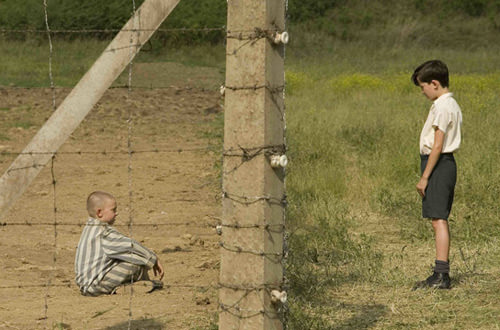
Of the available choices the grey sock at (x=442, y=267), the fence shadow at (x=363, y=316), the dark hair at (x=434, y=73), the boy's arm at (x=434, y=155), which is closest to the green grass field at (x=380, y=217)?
the fence shadow at (x=363, y=316)

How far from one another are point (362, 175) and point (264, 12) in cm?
502

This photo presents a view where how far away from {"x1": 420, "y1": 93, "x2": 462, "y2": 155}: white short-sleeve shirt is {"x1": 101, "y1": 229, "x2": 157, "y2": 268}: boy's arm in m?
1.72

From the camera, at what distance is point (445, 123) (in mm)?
4961

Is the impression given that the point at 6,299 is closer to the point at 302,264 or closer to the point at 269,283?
the point at 302,264

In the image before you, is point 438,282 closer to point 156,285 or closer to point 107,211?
point 156,285

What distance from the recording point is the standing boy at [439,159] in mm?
4992

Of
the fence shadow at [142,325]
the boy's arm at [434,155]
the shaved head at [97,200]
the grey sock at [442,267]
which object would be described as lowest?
the fence shadow at [142,325]

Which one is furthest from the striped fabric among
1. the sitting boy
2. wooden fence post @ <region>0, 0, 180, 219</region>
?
wooden fence post @ <region>0, 0, 180, 219</region>

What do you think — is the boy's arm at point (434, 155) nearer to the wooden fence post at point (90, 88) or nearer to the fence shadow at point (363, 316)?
the fence shadow at point (363, 316)

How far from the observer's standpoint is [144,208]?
7.62 metres

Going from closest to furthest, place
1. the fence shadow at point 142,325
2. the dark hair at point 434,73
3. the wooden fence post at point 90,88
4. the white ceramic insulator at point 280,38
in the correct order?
the white ceramic insulator at point 280,38 → the wooden fence post at point 90,88 → the fence shadow at point 142,325 → the dark hair at point 434,73

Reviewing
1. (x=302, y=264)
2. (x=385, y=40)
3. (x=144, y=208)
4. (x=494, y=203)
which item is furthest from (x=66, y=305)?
(x=385, y=40)

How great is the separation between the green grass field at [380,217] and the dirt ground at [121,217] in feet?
2.17

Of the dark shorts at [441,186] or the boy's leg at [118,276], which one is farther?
the dark shorts at [441,186]
